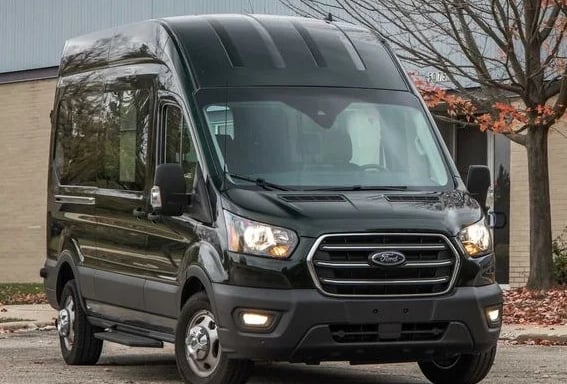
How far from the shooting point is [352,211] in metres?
9.09

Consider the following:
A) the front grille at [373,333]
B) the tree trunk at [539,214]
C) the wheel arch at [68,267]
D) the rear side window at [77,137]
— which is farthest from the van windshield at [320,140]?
the tree trunk at [539,214]

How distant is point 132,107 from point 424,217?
2931mm

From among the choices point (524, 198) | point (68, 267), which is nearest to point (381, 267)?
point (68, 267)

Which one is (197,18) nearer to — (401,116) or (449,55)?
(401,116)

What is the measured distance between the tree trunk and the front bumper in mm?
9993

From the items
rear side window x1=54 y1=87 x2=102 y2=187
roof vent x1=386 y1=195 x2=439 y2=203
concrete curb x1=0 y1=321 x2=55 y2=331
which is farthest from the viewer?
concrete curb x1=0 y1=321 x2=55 y2=331

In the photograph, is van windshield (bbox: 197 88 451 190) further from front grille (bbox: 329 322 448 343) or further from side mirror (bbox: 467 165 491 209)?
front grille (bbox: 329 322 448 343)

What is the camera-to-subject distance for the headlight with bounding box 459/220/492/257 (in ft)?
30.4

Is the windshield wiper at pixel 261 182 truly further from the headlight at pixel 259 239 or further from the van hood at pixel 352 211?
the headlight at pixel 259 239

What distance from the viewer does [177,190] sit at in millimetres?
9547

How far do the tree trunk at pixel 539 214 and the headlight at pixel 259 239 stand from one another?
10543mm

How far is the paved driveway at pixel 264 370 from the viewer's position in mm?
10781

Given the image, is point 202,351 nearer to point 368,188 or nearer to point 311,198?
point 311,198

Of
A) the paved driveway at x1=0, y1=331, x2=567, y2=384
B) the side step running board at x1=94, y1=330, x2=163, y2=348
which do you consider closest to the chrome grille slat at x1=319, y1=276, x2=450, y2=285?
the paved driveway at x1=0, y1=331, x2=567, y2=384
